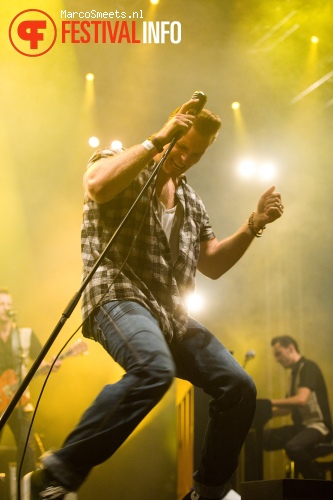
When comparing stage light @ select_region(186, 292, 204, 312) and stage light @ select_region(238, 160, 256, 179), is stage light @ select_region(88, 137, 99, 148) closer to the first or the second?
stage light @ select_region(238, 160, 256, 179)

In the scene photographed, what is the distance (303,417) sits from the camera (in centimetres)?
534

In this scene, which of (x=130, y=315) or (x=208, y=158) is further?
(x=208, y=158)

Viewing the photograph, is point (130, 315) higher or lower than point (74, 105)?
lower

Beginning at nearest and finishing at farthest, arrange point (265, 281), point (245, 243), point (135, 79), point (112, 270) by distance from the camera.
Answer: point (112, 270), point (245, 243), point (135, 79), point (265, 281)

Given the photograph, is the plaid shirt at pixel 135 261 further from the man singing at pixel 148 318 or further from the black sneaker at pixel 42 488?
the black sneaker at pixel 42 488

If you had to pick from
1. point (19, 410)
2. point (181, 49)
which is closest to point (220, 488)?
point (19, 410)

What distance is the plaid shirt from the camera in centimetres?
197

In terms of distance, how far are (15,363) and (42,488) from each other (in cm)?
337

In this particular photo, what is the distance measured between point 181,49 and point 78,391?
3489mm

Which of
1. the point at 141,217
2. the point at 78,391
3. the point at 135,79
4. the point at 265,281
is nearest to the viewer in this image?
the point at 141,217

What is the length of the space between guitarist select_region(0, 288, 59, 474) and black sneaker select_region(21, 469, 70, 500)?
2.83 meters

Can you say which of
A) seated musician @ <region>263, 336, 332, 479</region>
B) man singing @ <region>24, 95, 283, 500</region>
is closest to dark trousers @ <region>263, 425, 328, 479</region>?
seated musician @ <region>263, 336, 332, 479</region>

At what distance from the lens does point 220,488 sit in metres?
1.97

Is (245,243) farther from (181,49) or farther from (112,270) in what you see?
(181,49)
